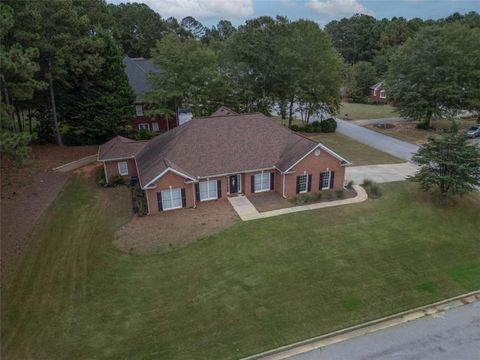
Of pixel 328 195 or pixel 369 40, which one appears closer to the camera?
pixel 328 195

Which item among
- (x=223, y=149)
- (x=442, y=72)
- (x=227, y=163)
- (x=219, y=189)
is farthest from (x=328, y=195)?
(x=442, y=72)

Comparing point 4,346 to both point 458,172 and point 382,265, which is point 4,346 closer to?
point 382,265

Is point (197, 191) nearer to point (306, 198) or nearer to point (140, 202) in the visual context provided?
point (140, 202)

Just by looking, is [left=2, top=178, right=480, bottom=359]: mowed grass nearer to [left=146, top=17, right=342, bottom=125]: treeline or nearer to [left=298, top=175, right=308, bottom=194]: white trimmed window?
[left=298, top=175, right=308, bottom=194]: white trimmed window

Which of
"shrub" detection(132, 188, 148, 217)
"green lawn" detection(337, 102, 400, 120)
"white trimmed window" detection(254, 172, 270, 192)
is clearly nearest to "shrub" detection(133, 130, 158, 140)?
"shrub" detection(132, 188, 148, 217)

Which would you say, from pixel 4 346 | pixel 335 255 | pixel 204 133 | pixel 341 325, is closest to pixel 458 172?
pixel 335 255

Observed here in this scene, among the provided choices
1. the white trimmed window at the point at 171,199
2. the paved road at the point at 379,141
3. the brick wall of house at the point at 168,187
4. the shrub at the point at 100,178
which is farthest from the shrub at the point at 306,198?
the paved road at the point at 379,141
